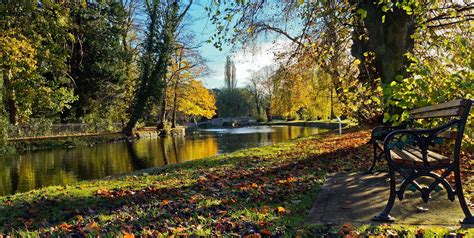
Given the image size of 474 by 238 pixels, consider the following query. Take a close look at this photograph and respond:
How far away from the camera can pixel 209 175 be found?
7.15m

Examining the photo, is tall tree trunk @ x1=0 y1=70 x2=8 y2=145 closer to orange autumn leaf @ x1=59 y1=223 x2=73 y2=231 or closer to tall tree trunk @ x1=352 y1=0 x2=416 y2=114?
orange autumn leaf @ x1=59 y1=223 x2=73 y2=231

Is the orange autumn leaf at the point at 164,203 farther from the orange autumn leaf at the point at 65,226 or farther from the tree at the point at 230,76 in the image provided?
the tree at the point at 230,76

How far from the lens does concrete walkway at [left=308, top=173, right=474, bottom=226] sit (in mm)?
3303

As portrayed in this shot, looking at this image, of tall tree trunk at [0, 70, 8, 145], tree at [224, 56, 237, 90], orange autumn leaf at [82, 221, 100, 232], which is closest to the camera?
orange autumn leaf at [82, 221, 100, 232]

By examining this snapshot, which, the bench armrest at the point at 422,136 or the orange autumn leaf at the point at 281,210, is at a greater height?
the bench armrest at the point at 422,136

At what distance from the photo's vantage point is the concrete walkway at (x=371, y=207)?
3.30m

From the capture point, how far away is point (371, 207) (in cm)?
373

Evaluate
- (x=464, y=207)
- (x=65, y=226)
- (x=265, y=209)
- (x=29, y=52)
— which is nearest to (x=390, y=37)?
(x=464, y=207)

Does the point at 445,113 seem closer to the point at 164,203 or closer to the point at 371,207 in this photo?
the point at 371,207

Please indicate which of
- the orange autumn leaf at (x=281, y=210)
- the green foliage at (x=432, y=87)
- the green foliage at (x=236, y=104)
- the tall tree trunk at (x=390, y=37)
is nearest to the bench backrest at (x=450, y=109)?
the green foliage at (x=432, y=87)

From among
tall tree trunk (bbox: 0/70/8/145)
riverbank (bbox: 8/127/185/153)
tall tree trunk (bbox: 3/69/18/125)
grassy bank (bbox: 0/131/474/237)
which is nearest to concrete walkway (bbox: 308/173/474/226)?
grassy bank (bbox: 0/131/474/237)

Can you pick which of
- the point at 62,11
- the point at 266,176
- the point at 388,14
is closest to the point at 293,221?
the point at 266,176

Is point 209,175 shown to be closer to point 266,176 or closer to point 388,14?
point 266,176

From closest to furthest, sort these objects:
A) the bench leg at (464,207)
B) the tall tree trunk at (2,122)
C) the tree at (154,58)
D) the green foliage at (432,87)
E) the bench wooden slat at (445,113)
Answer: the bench leg at (464,207) < the bench wooden slat at (445,113) < the green foliage at (432,87) < the tall tree trunk at (2,122) < the tree at (154,58)
